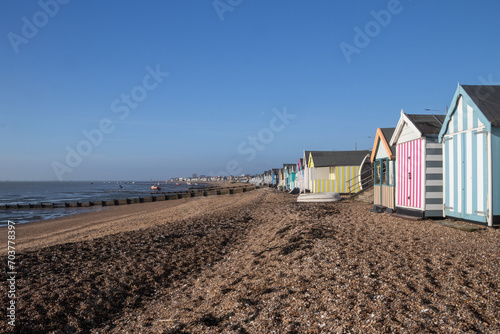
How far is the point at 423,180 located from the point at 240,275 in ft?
26.1

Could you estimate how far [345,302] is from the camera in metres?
5.02

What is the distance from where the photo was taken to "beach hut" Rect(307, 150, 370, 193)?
93.4ft

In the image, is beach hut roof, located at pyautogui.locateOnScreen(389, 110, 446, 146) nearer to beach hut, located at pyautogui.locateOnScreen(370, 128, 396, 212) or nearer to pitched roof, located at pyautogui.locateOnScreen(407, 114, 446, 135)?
pitched roof, located at pyautogui.locateOnScreen(407, 114, 446, 135)

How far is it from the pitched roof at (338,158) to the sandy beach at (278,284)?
18.5m

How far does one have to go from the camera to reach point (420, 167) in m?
12.1

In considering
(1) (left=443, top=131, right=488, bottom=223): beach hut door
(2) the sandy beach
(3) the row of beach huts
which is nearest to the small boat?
(3) the row of beach huts

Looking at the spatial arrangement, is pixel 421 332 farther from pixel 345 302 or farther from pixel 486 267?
pixel 486 267

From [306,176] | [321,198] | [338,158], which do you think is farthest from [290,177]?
[321,198]

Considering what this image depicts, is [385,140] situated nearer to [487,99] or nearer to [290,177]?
[487,99]

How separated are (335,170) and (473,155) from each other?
19160 mm

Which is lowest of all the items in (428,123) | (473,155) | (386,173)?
(386,173)

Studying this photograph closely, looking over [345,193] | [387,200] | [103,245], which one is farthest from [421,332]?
[345,193]

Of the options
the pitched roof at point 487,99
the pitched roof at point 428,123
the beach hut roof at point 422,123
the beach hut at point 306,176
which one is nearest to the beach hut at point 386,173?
the beach hut roof at point 422,123

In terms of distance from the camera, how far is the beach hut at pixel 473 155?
9245mm
